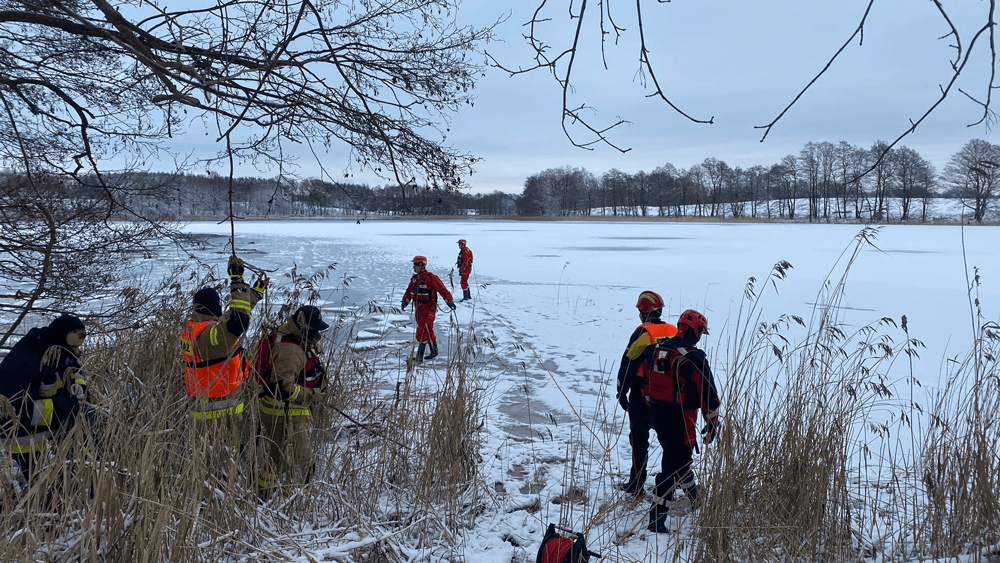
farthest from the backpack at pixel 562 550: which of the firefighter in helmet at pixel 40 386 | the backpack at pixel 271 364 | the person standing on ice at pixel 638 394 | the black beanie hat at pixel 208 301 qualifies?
the black beanie hat at pixel 208 301

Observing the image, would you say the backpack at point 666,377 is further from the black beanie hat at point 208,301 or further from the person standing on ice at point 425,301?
the person standing on ice at point 425,301

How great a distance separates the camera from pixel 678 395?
3.54m

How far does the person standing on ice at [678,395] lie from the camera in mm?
3508

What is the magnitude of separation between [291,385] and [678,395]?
234 cm

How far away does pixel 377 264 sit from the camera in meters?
18.2

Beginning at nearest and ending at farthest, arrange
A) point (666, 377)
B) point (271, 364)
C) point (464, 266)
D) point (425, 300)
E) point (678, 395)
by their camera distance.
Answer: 1. point (271, 364)
2. point (678, 395)
3. point (666, 377)
4. point (425, 300)
5. point (464, 266)

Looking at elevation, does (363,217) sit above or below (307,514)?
above

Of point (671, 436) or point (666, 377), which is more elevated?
point (666, 377)

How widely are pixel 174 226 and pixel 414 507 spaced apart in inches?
160

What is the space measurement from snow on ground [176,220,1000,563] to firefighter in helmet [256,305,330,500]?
0.56 metres

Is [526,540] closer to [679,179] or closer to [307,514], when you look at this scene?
[307,514]

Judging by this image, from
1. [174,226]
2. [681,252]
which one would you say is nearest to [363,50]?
[174,226]

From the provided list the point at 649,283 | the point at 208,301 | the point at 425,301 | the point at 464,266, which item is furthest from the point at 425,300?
the point at 649,283

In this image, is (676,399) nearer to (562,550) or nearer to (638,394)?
(638,394)
